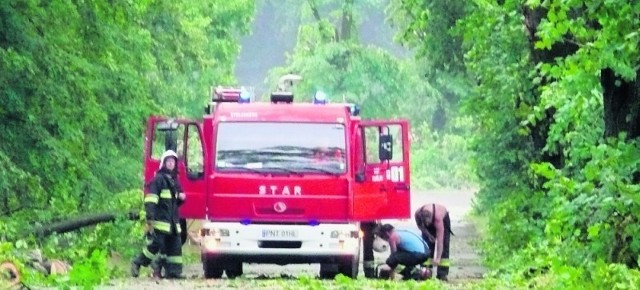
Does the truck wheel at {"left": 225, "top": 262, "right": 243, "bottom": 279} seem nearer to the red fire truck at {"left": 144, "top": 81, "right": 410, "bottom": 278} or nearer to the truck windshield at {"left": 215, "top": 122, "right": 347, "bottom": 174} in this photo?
the red fire truck at {"left": 144, "top": 81, "right": 410, "bottom": 278}

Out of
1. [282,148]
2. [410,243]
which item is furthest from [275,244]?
[410,243]

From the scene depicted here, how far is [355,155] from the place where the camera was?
911 inches

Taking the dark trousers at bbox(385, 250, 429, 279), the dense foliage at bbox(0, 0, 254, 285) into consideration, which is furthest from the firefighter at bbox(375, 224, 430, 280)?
the dense foliage at bbox(0, 0, 254, 285)

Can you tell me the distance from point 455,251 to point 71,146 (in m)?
13.6

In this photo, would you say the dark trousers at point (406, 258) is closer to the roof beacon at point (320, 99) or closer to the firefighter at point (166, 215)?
the roof beacon at point (320, 99)

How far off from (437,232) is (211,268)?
3193 mm

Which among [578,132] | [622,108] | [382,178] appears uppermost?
[622,108]

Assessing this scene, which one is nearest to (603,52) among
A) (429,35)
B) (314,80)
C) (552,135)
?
(552,135)

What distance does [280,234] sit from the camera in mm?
22609

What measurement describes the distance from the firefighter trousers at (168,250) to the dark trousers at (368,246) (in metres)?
3.01

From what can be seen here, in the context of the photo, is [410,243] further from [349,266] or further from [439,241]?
[349,266]

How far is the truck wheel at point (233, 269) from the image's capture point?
23.5 m

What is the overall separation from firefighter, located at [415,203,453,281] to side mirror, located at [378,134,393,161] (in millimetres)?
880

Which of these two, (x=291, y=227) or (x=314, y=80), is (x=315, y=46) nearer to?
(x=314, y=80)
